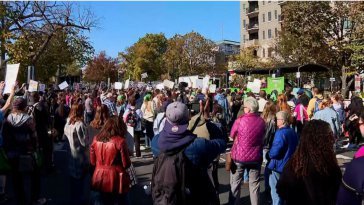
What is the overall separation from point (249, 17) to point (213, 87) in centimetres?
6499

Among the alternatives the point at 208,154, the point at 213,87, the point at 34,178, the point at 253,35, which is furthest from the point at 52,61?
the point at 253,35

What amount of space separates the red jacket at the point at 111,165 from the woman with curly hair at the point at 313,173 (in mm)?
2070

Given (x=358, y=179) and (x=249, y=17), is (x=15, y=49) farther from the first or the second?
(x=249, y=17)

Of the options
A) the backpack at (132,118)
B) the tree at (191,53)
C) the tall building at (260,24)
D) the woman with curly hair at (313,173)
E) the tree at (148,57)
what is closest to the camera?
the woman with curly hair at (313,173)

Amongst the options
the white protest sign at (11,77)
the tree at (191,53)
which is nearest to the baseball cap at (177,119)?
the white protest sign at (11,77)

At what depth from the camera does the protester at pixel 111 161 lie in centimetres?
518

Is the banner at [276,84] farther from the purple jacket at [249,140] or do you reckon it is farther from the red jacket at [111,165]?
the red jacket at [111,165]

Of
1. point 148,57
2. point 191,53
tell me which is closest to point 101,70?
point 148,57

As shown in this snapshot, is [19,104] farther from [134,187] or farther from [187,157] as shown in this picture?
[187,157]

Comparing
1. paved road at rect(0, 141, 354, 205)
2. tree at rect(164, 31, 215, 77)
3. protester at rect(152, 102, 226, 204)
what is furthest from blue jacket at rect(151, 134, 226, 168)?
tree at rect(164, 31, 215, 77)

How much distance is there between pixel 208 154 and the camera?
12.4ft

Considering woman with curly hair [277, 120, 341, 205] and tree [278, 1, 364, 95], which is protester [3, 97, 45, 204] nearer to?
woman with curly hair [277, 120, 341, 205]

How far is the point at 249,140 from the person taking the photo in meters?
6.13

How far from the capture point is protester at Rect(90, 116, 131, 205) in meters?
5.18
